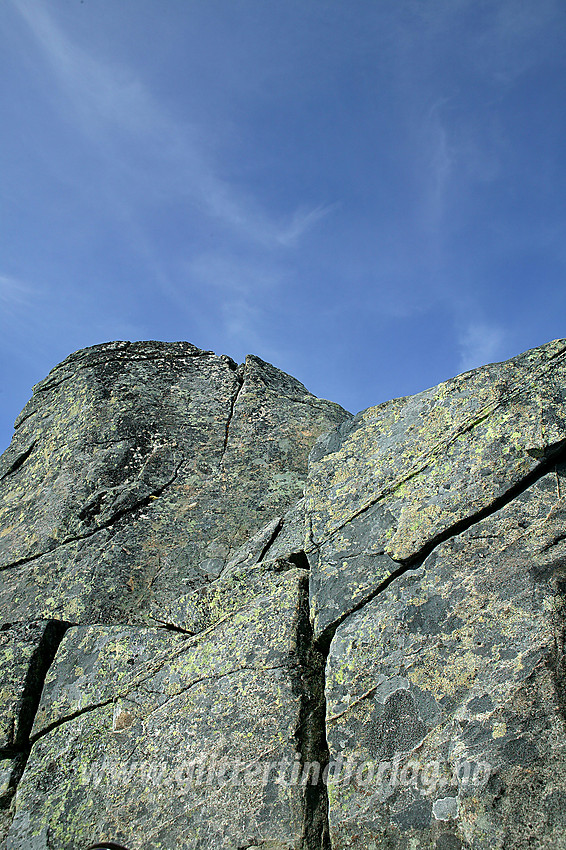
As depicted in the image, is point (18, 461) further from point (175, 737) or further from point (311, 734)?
point (311, 734)

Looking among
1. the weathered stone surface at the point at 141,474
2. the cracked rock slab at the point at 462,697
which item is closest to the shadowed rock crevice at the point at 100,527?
the weathered stone surface at the point at 141,474

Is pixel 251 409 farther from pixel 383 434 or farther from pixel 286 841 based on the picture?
pixel 286 841

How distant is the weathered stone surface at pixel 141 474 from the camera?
8.19 m

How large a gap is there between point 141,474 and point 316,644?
157 inches

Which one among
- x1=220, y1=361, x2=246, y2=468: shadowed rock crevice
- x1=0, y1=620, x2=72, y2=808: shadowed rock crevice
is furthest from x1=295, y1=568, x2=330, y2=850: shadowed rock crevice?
x1=220, y1=361, x2=246, y2=468: shadowed rock crevice

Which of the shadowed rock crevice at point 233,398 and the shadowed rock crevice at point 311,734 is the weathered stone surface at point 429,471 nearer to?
the shadowed rock crevice at point 311,734

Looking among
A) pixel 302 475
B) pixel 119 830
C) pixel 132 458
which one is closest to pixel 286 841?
pixel 119 830

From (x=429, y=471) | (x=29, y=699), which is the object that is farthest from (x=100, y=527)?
(x=429, y=471)

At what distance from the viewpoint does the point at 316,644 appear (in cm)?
639

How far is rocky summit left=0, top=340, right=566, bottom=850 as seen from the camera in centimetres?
514

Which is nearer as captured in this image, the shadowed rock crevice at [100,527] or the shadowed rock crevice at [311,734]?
the shadowed rock crevice at [311,734]

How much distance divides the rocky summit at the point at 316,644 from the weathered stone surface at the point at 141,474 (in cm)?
5

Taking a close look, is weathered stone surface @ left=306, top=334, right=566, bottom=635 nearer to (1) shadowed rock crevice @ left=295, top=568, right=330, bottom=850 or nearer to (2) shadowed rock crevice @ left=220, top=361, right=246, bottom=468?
(1) shadowed rock crevice @ left=295, top=568, right=330, bottom=850

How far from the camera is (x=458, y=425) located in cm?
689
